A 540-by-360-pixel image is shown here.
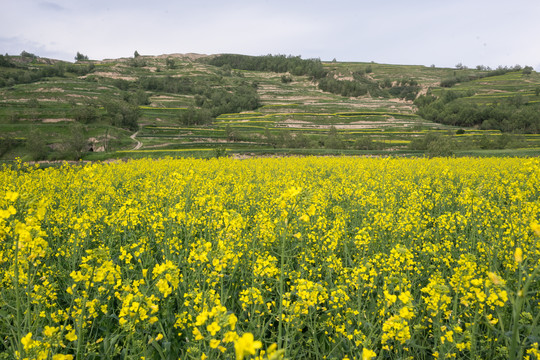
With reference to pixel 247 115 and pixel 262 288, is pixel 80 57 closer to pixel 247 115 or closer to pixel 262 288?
pixel 247 115

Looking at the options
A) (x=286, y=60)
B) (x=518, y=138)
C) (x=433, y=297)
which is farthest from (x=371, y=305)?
(x=286, y=60)

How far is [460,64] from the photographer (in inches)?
6555

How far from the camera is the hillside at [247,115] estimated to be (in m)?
39.6

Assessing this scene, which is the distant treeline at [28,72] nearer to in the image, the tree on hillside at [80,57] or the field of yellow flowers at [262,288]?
the tree on hillside at [80,57]

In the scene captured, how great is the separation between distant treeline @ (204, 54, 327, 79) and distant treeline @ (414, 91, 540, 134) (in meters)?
73.1

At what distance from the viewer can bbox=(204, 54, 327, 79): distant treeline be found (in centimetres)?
14176

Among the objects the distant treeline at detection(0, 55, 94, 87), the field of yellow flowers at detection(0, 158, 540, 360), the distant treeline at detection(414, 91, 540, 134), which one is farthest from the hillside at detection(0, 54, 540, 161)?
the field of yellow flowers at detection(0, 158, 540, 360)

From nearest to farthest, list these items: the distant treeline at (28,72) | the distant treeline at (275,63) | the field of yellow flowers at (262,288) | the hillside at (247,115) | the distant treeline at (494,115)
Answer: the field of yellow flowers at (262,288) < the hillside at (247,115) < the distant treeline at (494,115) < the distant treeline at (28,72) < the distant treeline at (275,63)

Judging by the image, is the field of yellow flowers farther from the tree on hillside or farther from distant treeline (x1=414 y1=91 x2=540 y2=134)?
the tree on hillside

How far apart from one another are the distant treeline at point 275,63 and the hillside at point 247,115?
18.8ft

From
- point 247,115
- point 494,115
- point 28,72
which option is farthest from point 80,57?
point 494,115

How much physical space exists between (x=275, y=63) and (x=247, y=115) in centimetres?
9203

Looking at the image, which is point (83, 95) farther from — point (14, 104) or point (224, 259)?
point (224, 259)

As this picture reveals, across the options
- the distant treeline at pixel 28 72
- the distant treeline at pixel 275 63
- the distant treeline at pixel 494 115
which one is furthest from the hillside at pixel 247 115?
the distant treeline at pixel 275 63
